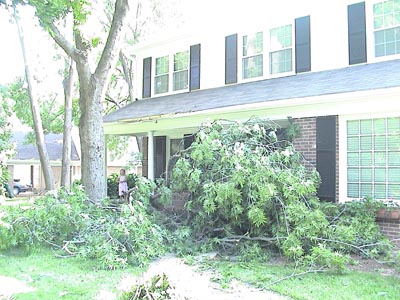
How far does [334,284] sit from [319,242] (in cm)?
125

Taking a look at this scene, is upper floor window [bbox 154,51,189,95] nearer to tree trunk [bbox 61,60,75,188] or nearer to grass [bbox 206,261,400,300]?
tree trunk [bbox 61,60,75,188]

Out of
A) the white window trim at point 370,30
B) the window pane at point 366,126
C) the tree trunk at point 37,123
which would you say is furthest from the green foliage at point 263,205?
the tree trunk at point 37,123

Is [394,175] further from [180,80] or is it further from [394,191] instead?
[180,80]

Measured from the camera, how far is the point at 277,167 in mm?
8047

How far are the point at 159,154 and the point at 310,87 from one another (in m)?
7.37

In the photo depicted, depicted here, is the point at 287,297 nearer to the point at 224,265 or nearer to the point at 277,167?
the point at 224,265

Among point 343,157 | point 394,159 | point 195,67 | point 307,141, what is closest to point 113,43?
point 195,67

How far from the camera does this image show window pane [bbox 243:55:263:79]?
41.0 ft

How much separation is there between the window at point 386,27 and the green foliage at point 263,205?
148 inches

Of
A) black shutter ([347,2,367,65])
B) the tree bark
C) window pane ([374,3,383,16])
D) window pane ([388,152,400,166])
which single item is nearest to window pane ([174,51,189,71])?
the tree bark

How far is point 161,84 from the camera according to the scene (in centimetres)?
1569

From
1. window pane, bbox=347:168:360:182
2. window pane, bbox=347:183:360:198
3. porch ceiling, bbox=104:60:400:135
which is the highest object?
porch ceiling, bbox=104:60:400:135

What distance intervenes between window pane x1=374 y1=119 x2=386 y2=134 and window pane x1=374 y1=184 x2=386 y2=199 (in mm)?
1105

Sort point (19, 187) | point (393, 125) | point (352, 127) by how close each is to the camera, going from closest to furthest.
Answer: point (393, 125), point (352, 127), point (19, 187)
